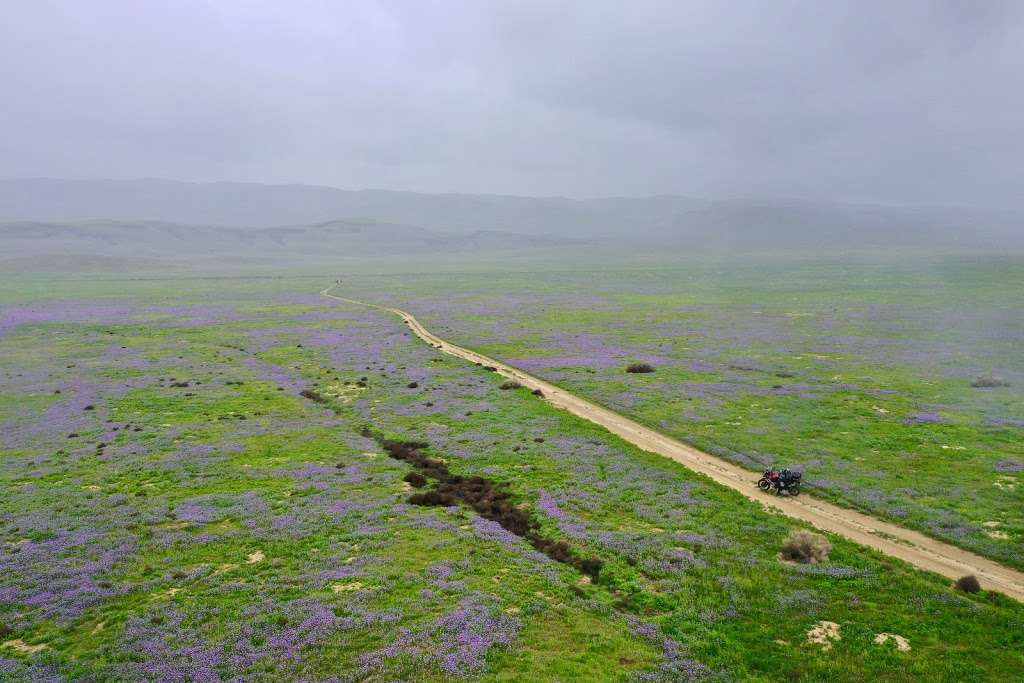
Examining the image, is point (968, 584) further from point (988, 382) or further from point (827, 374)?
point (988, 382)

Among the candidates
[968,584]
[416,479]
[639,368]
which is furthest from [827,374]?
[416,479]

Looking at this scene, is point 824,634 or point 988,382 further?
point 988,382

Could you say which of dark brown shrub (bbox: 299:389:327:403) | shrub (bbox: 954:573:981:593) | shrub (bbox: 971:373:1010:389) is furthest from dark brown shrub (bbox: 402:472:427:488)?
shrub (bbox: 971:373:1010:389)

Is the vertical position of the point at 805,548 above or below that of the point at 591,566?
above

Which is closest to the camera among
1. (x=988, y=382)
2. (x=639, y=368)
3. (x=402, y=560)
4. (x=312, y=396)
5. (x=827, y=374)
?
(x=402, y=560)

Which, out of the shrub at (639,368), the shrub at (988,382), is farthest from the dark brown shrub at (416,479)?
the shrub at (988,382)

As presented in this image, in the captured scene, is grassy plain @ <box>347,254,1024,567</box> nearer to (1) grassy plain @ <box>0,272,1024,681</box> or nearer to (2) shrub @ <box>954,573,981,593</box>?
(1) grassy plain @ <box>0,272,1024,681</box>
